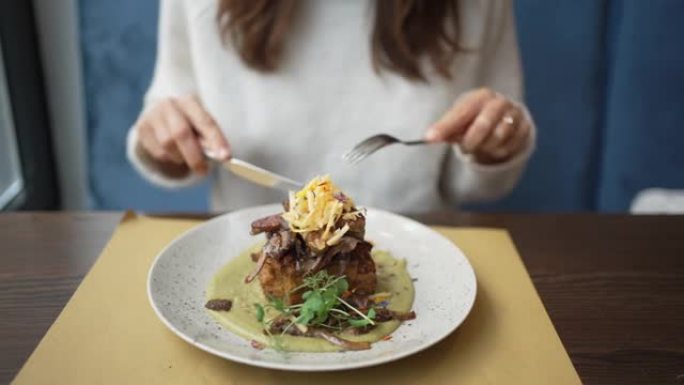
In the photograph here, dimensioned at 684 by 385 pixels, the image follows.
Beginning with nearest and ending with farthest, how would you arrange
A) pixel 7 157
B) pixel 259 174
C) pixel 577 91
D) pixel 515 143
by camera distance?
1. pixel 259 174
2. pixel 515 143
3. pixel 577 91
4. pixel 7 157

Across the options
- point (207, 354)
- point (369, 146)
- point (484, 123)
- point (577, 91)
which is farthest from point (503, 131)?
point (577, 91)

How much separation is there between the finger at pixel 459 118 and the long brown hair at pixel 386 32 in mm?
216

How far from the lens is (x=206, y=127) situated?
3.05 feet

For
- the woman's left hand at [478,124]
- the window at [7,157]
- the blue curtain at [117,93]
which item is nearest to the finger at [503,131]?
the woman's left hand at [478,124]

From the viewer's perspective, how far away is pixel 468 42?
119cm

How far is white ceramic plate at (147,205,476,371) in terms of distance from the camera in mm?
608

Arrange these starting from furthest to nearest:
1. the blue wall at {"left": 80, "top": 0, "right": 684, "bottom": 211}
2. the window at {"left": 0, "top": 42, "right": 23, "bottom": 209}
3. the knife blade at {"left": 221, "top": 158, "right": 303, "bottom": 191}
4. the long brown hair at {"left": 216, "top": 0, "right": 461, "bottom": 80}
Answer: the window at {"left": 0, "top": 42, "right": 23, "bottom": 209}
the blue wall at {"left": 80, "top": 0, "right": 684, "bottom": 211}
the long brown hair at {"left": 216, "top": 0, "right": 461, "bottom": 80}
the knife blade at {"left": 221, "top": 158, "right": 303, "bottom": 191}

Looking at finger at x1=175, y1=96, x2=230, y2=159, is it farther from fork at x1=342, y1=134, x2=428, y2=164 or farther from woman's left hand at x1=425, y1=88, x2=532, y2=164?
woman's left hand at x1=425, y1=88, x2=532, y2=164

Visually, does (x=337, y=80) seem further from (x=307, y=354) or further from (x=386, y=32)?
(x=307, y=354)

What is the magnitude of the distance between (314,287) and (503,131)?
16.1 inches

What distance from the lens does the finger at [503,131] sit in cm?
96

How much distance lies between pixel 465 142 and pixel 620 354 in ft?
1.24

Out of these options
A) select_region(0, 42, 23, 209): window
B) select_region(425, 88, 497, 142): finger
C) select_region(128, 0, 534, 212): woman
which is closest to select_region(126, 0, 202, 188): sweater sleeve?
select_region(128, 0, 534, 212): woman

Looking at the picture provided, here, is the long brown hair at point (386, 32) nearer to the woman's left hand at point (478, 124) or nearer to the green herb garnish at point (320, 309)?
the woman's left hand at point (478, 124)
